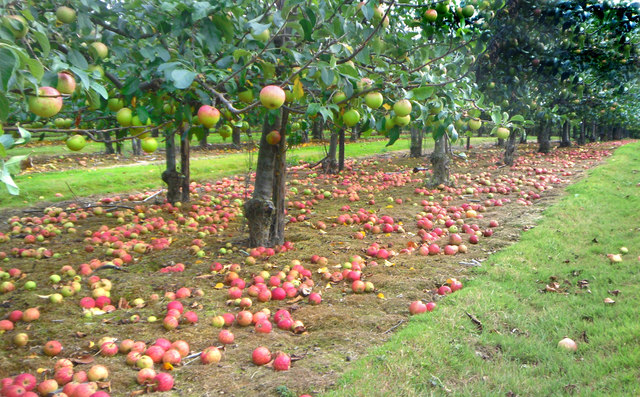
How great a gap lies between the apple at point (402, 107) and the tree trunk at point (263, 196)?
7.94 feet

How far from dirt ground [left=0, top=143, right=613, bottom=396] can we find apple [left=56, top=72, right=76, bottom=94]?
5.89ft

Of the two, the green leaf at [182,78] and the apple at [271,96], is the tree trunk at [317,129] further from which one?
the green leaf at [182,78]

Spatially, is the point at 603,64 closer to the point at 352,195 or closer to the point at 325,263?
the point at 352,195

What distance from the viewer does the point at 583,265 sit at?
16.1 feet

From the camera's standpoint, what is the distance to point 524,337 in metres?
3.35

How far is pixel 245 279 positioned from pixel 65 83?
283 centimetres

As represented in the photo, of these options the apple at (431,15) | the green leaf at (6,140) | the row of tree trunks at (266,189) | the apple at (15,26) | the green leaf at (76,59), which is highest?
the apple at (431,15)

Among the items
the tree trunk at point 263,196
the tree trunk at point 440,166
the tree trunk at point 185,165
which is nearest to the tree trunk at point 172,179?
the tree trunk at point 185,165

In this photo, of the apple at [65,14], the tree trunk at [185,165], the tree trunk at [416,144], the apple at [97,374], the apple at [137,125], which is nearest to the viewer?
the apple at [97,374]

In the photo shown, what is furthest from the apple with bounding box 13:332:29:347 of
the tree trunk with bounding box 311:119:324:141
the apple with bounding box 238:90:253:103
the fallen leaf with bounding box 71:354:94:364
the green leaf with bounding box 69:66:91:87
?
the tree trunk with bounding box 311:119:324:141

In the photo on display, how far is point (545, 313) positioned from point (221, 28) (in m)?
3.56

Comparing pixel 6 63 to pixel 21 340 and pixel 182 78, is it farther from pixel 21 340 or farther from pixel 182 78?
pixel 21 340

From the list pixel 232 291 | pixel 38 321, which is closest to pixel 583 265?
pixel 232 291

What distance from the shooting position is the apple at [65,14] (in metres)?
2.89
